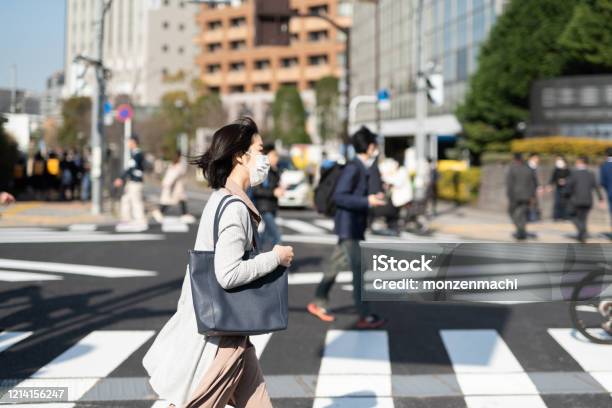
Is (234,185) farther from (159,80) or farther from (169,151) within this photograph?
(159,80)

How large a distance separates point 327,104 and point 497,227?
60.5 metres

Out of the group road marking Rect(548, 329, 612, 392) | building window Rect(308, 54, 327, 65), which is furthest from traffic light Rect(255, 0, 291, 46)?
building window Rect(308, 54, 327, 65)

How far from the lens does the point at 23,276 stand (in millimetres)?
10656

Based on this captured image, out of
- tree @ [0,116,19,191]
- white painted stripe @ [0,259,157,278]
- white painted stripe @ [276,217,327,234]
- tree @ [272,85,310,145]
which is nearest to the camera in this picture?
white painted stripe @ [0,259,157,278]

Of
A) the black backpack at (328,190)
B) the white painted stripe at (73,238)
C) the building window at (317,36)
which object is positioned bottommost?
the white painted stripe at (73,238)

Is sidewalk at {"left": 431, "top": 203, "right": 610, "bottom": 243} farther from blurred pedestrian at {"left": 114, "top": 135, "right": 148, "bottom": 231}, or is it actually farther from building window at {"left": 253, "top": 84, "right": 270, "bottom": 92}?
building window at {"left": 253, "top": 84, "right": 270, "bottom": 92}

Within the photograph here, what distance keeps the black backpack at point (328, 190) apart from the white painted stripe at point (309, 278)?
2656 mm

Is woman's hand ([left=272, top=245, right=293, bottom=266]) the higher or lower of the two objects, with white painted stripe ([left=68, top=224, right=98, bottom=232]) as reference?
higher

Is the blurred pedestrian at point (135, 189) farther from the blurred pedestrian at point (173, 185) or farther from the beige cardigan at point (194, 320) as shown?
the beige cardigan at point (194, 320)

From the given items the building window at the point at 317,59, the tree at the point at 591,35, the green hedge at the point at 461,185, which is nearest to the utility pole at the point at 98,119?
the green hedge at the point at 461,185

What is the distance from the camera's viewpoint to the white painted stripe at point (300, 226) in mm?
18359

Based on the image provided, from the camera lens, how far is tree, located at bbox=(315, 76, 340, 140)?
259 feet

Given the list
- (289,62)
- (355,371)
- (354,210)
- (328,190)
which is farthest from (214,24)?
A: (355,371)

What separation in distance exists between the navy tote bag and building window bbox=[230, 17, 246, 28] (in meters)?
101
